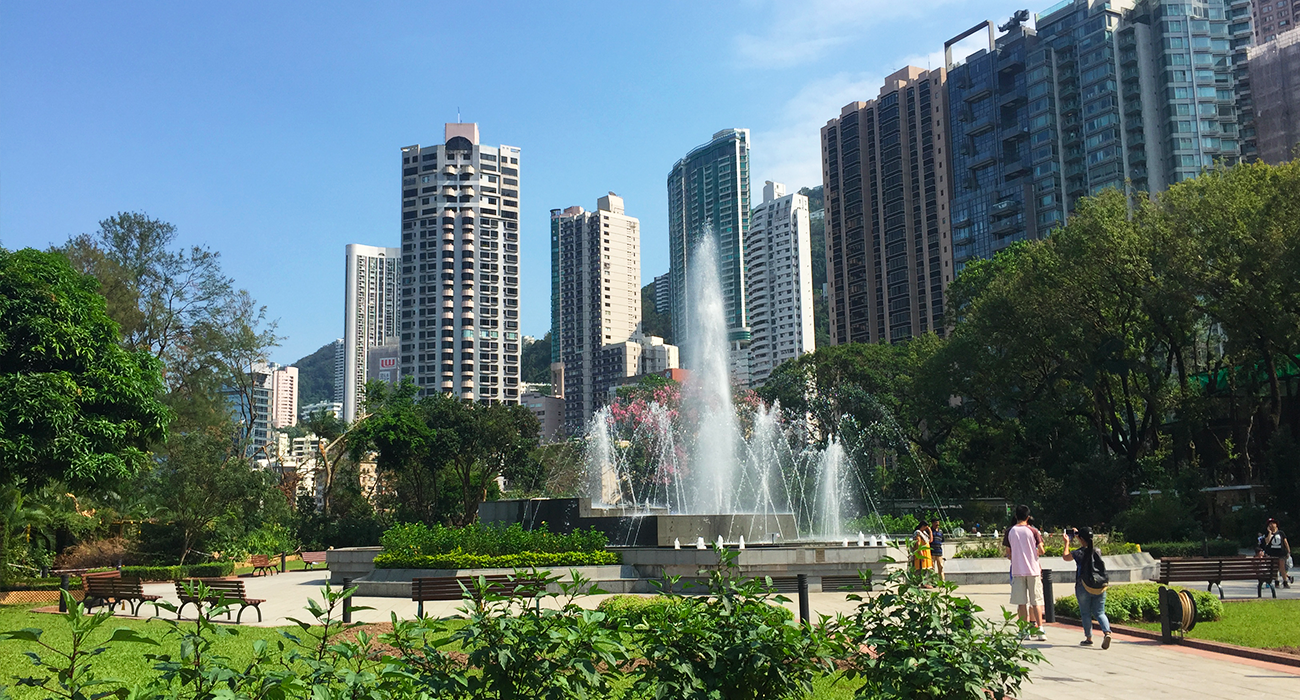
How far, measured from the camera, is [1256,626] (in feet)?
40.5

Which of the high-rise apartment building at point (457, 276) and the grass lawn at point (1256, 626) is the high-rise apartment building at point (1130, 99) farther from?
the grass lawn at point (1256, 626)

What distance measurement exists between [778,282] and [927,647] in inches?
5456

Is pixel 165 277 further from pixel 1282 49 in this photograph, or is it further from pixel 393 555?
pixel 1282 49

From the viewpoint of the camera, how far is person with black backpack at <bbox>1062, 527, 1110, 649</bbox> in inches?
428

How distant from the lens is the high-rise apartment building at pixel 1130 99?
79188mm

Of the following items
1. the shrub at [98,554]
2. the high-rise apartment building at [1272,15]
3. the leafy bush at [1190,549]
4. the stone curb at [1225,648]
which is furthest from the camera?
the high-rise apartment building at [1272,15]

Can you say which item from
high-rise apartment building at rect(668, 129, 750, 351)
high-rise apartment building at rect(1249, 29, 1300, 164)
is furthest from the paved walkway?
high-rise apartment building at rect(668, 129, 750, 351)

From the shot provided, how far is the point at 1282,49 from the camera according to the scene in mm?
75562

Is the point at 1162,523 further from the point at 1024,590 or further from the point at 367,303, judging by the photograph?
the point at 367,303

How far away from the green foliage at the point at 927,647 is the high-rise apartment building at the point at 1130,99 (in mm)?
83692

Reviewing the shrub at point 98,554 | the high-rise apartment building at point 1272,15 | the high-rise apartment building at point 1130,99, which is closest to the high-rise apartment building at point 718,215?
the high-rise apartment building at point 1130,99

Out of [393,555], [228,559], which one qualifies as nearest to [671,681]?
[393,555]

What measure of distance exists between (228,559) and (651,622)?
3193 centimetres

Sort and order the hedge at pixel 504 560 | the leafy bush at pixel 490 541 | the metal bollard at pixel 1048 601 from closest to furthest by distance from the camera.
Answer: the metal bollard at pixel 1048 601 → the hedge at pixel 504 560 → the leafy bush at pixel 490 541
